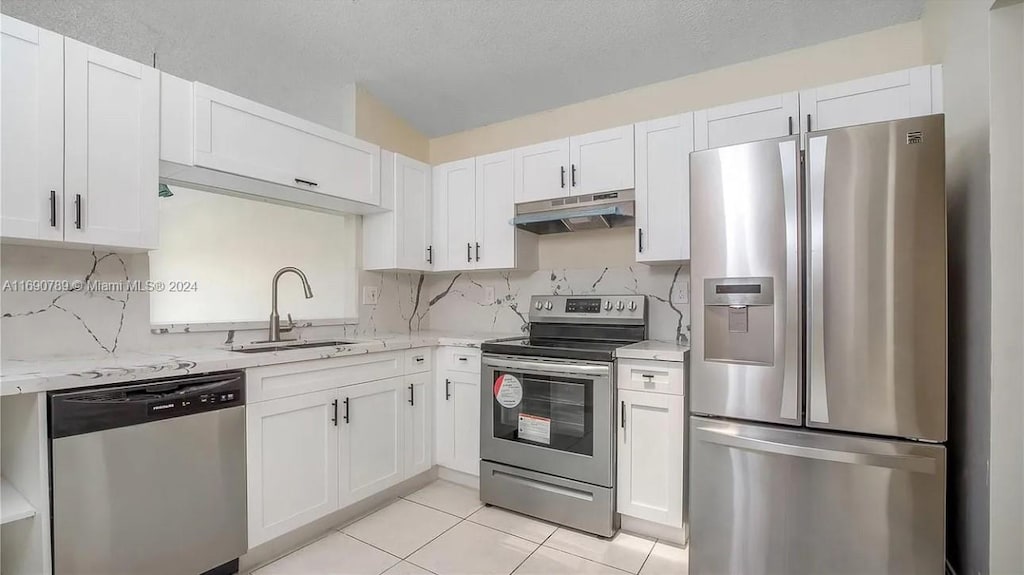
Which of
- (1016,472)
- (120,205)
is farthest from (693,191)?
(120,205)

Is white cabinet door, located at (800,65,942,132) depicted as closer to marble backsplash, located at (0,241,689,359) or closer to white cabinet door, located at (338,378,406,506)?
marble backsplash, located at (0,241,689,359)

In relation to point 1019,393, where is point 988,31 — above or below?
above

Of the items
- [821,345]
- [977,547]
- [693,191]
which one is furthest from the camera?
[693,191]

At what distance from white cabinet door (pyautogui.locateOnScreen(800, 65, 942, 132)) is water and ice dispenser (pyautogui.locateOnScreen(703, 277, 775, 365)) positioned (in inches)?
33.3

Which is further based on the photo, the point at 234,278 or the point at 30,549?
the point at 234,278

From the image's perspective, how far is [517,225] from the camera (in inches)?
116

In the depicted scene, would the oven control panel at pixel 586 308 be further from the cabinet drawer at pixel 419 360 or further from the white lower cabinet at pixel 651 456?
the cabinet drawer at pixel 419 360

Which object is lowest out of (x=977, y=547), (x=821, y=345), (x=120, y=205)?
(x=977, y=547)

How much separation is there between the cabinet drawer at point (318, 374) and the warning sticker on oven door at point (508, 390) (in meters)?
0.59

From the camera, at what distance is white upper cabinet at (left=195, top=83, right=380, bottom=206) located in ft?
6.76

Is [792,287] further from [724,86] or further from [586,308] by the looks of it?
[724,86]

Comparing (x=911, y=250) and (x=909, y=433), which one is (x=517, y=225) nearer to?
(x=911, y=250)

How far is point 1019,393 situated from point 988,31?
3.64ft

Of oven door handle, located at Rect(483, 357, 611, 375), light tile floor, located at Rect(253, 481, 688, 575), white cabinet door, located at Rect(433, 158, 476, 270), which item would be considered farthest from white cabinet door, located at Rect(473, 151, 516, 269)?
light tile floor, located at Rect(253, 481, 688, 575)
